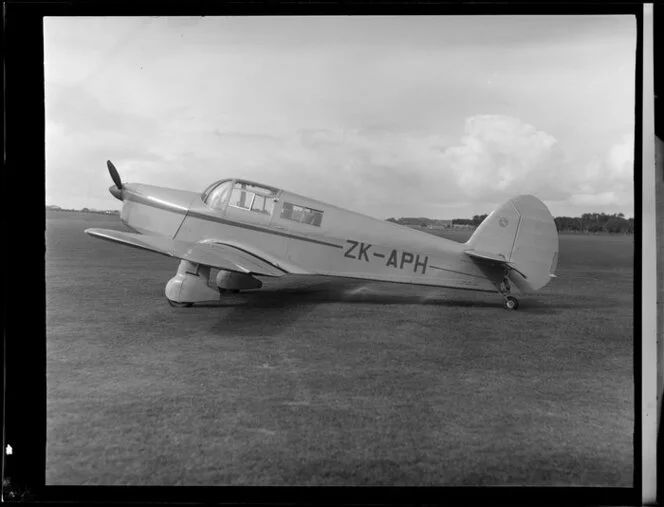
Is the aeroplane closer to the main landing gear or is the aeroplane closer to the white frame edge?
the main landing gear

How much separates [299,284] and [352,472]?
114 inches

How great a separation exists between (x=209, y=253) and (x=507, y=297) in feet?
8.84

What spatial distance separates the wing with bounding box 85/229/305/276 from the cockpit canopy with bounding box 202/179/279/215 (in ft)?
1.36

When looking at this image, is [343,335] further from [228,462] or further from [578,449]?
[578,449]

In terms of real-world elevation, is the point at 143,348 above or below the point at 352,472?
above

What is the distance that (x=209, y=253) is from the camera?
4.13 meters

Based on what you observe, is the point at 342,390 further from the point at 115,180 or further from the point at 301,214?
the point at 115,180

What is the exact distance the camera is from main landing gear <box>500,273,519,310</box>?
155 inches

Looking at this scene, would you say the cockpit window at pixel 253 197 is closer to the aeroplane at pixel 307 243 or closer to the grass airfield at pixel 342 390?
the aeroplane at pixel 307 243

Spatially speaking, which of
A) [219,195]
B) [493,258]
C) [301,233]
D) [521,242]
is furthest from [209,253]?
[521,242]

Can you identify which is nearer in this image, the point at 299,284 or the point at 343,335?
the point at 343,335
